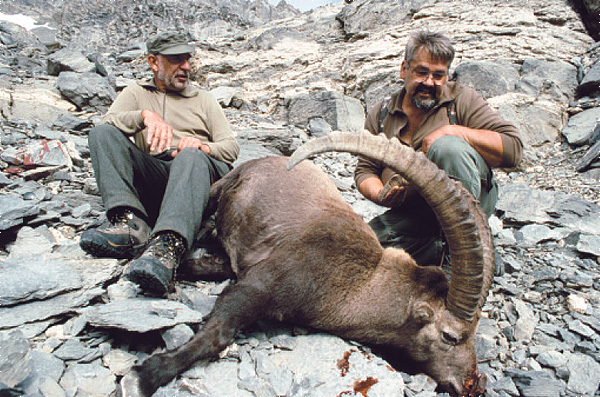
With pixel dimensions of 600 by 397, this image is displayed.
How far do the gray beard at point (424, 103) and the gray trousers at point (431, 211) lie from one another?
2.08 ft

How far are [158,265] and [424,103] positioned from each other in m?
3.20

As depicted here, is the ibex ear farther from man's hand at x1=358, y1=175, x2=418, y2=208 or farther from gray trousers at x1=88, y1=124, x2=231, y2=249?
gray trousers at x1=88, y1=124, x2=231, y2=249

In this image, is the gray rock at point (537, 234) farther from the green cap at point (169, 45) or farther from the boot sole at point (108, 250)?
the green cap at point (169, 45)

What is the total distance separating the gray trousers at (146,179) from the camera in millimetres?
3477

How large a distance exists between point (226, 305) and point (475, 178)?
2.60 metres

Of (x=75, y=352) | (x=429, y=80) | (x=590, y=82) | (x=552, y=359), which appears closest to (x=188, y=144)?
(x=75, y=352)

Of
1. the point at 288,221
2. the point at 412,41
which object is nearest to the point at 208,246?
the point at 288,221

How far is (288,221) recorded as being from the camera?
3.53 metres

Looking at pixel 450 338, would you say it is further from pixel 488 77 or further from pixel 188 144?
pixel 488 77

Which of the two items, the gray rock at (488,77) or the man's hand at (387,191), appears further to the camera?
the gray rock at (488,77)

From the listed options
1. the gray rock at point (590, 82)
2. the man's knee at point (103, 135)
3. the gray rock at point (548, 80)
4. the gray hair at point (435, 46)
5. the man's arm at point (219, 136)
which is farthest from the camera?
the gray rock at point (548, 80)

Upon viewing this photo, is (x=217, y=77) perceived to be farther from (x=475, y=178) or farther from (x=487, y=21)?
(x=475, y=178)

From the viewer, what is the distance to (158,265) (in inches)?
117

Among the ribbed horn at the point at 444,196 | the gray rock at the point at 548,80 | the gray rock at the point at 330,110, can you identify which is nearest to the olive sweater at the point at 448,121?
the ribbed horn at the point at 444,196
